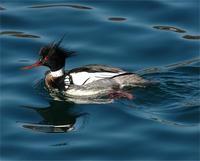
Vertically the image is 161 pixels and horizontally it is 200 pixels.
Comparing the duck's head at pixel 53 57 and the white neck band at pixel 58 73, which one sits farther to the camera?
the white neck band at pixel 58 73

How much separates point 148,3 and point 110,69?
174 inches

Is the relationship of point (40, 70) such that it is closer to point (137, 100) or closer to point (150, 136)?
point (137, 100)

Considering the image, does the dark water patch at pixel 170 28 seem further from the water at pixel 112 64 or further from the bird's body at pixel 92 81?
the bird's body at pixel 92 81

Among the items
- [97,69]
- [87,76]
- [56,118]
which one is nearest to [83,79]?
[87,76]

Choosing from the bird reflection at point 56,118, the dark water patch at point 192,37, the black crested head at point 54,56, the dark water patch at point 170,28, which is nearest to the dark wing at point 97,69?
the black crested head at point 54,56

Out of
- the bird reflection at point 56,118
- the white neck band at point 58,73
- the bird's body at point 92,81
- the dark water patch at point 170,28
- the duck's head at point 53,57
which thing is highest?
the dark water patch at point 170,28

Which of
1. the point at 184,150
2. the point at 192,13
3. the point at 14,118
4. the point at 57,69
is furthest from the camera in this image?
the point at 192,13

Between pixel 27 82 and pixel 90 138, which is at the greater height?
pixel 27 82

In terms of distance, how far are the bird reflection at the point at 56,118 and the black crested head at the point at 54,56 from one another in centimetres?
81

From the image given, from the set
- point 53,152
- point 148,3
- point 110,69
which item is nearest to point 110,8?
point 148,3

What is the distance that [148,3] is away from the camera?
747 inches

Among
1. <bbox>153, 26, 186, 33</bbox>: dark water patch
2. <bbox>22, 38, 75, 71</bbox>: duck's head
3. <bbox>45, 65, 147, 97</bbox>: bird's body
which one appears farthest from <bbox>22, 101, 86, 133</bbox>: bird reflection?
<bbox>153, 26, 186, 33</bbox>: dark water patch

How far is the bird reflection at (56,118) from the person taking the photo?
45.1 feet

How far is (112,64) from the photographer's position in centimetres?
1623
